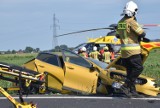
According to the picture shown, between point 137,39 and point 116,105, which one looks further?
point 137,39

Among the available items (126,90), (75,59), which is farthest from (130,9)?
(75,59)

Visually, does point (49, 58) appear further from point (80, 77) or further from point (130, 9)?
point (130, 9)

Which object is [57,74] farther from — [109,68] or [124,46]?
[124,46]

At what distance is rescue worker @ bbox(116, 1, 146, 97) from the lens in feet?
29.9

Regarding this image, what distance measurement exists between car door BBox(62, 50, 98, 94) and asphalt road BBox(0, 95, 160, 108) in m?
1.46

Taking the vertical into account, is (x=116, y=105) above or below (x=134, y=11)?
Answer: below

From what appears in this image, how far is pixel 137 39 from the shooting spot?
9203mm

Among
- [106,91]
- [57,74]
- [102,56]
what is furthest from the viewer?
[102,56]

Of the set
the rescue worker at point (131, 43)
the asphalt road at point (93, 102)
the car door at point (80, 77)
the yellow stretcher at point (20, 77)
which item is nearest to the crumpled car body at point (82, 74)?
the car door at point (80, 77)

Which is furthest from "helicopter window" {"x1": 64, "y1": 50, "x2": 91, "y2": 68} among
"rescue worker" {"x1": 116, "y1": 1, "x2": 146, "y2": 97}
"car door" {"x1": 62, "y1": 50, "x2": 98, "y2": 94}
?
"rescue worker" {"x1": 116, "y1": 1, "x2": 146, "y2": 97}

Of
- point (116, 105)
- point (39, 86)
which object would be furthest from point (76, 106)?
point (39, 86)

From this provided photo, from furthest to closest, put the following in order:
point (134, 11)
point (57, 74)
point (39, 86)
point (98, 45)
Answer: point (98, 45), point (57, 74), point (134, 11), point (39, 86)

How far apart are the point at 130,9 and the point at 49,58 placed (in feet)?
10.8

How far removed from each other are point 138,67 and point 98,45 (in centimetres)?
1768
